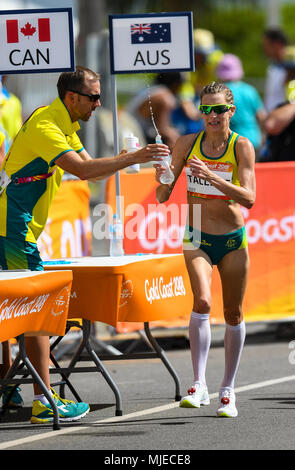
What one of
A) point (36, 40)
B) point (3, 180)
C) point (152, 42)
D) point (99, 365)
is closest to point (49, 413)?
point (99, 365)

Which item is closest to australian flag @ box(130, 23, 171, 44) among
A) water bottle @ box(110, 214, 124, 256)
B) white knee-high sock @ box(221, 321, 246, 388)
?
water bottle @ box(110, 214, 124, 256)

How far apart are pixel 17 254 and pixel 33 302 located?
586 mm

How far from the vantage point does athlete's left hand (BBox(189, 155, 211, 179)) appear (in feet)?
24.9

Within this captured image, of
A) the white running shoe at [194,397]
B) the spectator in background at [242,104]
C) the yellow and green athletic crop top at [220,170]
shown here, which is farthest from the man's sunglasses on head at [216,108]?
the spectator in background at [242,104]

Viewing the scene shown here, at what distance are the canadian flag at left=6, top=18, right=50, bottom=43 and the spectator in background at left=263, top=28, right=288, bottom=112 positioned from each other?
21.6ft

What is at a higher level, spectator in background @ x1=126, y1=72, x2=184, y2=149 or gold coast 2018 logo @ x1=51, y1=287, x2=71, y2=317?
spectator in background @ x1=126, y1=72, x2=184, y2=149

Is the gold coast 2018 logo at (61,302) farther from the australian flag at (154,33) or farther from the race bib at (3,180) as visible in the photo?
the australian flag at (154,33)

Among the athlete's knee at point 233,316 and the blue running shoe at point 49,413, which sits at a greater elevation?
the athlete's knee at point 233,316

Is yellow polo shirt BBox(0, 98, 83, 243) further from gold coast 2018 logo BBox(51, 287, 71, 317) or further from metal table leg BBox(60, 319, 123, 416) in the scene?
metal table leg BBox(60, 319, 123, 416)

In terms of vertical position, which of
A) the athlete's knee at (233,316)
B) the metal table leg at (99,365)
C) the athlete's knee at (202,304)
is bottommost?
the metal table leg at (99,365)

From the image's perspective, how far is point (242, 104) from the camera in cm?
1393

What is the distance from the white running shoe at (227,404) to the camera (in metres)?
7.82

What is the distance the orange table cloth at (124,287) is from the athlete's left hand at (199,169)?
866mm
